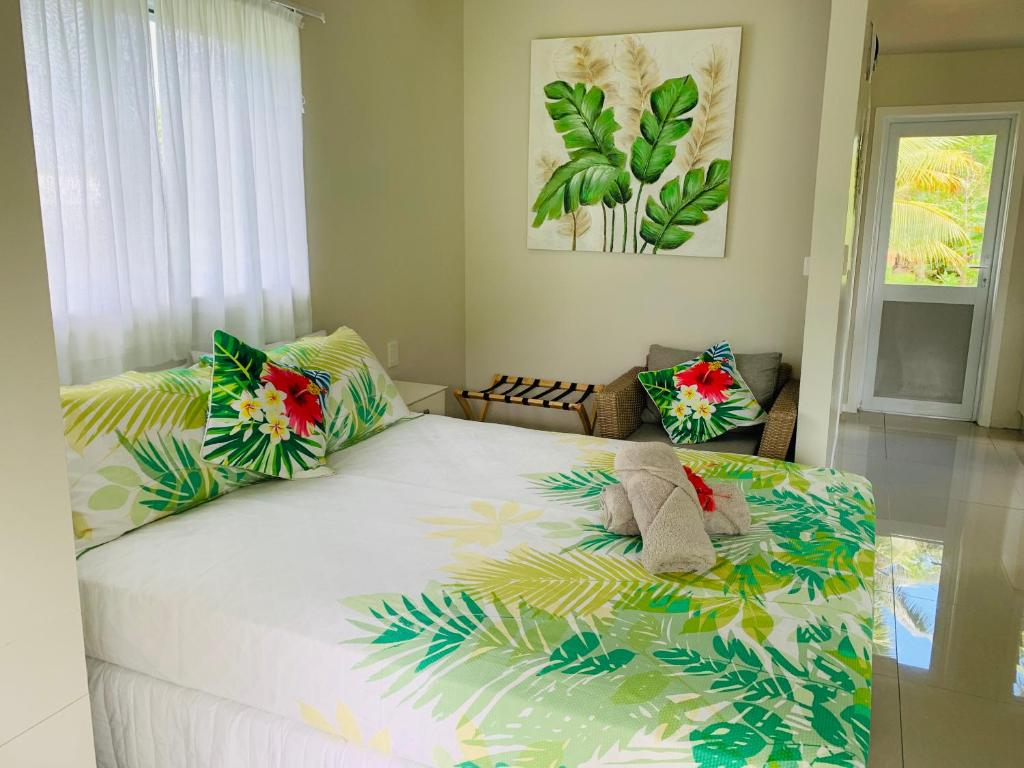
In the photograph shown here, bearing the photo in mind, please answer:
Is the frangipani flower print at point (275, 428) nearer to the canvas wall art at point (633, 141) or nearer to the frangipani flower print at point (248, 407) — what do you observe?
the frangipani flower print at point (248, 407)

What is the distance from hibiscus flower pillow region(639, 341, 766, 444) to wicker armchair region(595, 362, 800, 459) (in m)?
0.12

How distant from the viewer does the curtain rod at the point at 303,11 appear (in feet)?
9.36

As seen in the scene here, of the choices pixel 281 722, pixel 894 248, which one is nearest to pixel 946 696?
pixel 281 722

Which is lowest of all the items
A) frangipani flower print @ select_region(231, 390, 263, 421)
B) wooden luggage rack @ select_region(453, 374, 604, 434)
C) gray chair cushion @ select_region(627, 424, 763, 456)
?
gray chair cushion @ select_region(627, 424, 763, 456)

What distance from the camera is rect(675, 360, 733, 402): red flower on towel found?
11.6 feet

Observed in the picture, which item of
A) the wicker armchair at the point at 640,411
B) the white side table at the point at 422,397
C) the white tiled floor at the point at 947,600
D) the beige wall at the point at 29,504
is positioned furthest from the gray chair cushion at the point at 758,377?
the beige wall at the point at 29,504

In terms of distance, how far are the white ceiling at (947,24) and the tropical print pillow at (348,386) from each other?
3081mm

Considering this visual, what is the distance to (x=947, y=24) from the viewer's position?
14.9 feet

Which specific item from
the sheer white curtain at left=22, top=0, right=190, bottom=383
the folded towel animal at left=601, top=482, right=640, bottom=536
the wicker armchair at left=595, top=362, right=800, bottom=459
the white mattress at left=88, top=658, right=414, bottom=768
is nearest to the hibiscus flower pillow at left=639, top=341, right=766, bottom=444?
the wicker armchair at left=595, top=362, right=800, bottom=459

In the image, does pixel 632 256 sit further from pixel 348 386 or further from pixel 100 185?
pixel 100 185

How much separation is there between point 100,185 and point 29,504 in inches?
60.3

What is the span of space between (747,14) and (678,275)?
127cm

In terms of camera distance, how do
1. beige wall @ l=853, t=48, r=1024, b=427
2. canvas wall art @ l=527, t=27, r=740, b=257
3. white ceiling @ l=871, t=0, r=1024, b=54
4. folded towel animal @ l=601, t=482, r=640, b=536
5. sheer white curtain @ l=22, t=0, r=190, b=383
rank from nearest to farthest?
1. folded towel animal @ l=601, t=482, r=640, b=536
2. sheer white curtain @ l=22, t=0, r=190, b=383
3. canvas wall art @ l=527, t=27, r=740, b=257
4. white ceiling @ l=871, t=0, r=1024, b=54
5. beige wall @ l=853, t=48, r=1024, b=427

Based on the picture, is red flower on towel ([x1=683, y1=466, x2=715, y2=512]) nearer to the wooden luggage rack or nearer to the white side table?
the white side table
